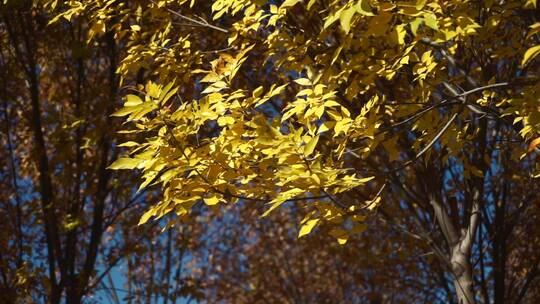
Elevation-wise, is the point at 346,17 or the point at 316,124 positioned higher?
the point at 346,17

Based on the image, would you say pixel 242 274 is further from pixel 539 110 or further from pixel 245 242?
pixel 539 110

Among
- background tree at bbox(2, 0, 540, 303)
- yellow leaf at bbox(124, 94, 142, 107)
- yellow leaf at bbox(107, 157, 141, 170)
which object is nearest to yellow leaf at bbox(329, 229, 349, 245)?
background tree at bbox(2, 0, 540, 303)

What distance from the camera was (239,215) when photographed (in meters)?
12.2

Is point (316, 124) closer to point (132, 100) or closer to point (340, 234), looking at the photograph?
point (340, 234)

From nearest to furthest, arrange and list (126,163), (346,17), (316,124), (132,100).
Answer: (346,17), (132,100), (126,163), (316,124)

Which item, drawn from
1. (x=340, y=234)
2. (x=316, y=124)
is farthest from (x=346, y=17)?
(x=316, y=124)

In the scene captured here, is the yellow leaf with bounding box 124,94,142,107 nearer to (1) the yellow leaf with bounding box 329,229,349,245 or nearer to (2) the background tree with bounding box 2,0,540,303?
(2) the background tree with bounding box 2,0,540,303

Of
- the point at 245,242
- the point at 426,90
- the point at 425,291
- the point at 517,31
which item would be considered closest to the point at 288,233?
the point at 245,242

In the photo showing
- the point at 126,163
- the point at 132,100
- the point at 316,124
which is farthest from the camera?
the point at 316,124

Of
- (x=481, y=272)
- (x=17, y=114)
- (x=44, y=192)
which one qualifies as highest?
(x=17, y=114)

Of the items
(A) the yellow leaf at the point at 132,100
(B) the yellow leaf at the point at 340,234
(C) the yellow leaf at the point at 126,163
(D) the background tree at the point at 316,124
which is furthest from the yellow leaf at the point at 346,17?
(B) the yellow leaf at the point at 340,234

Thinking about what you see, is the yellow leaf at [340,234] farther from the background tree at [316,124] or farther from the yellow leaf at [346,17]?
the yellow leaf at [346,17]

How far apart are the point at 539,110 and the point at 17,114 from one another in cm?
667

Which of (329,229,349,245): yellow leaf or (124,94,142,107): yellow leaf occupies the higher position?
(124,94,142,107): yellow leaf
